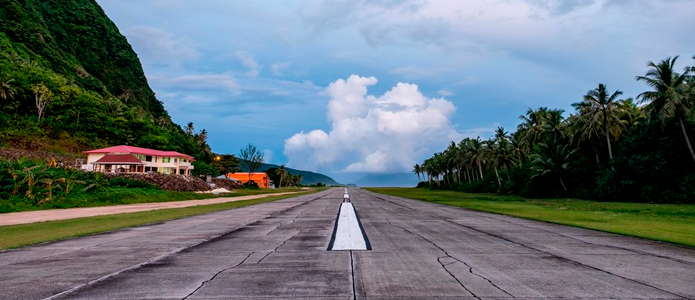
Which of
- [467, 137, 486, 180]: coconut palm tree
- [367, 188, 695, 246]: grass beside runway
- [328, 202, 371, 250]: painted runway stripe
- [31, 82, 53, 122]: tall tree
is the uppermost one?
[31, 82, 53, 122]: tall tree

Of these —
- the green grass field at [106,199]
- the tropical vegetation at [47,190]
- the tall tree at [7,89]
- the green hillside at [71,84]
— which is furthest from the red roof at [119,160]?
the tall tree at [7,89]

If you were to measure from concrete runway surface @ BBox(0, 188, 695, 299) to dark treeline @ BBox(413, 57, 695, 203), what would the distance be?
38.0m

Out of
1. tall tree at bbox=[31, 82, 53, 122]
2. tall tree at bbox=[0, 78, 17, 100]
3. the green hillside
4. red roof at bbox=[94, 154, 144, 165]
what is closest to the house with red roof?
red roof at bbox=[94, 154, 144, 165]

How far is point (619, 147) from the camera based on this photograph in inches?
1880

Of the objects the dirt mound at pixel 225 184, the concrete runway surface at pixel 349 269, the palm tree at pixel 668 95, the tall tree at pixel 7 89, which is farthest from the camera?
the dirt mound at pixel 225 184

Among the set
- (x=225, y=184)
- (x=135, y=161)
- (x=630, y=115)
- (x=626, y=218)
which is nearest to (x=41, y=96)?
(x=135, y=161)

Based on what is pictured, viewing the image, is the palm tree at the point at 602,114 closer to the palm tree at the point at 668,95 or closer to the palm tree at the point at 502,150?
the palm tree at the point at 668,95

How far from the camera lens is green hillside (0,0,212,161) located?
7019 cm

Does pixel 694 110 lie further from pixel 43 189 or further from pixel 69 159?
pixel 69 159

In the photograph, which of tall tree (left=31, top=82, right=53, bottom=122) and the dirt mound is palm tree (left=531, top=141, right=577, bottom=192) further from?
tall tree (left=31, top=82, right=53, bottom=122)

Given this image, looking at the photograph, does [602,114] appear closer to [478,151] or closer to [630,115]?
[630,115]

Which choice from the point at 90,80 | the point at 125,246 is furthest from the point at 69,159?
the point at 125,246

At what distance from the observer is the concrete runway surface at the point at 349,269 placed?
5645mm

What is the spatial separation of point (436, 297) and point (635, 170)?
159ft
